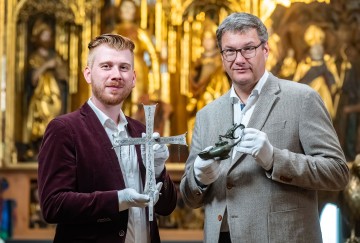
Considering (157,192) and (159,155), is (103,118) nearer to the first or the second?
(159,155)

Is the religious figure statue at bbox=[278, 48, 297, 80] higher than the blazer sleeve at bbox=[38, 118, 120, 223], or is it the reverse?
the religious figure statue at bbox=[278, 48, 297, 80]

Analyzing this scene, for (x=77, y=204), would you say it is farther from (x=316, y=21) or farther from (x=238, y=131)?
(x=316, y=21)

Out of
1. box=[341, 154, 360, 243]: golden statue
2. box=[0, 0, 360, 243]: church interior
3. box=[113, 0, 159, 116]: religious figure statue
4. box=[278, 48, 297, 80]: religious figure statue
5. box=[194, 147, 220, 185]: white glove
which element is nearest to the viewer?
box=[194, 147, 220, 185]: white glove

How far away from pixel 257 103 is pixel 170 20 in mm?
5024

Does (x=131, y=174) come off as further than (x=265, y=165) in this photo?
Yes

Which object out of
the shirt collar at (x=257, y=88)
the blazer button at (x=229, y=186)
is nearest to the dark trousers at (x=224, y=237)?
the blazer button at (x=229, y=186)

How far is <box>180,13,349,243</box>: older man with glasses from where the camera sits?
3525 mm

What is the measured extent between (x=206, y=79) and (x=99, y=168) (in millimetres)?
5134

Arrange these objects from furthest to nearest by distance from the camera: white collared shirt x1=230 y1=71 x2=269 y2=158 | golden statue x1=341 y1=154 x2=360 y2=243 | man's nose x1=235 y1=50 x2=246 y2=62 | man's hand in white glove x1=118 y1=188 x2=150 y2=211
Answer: golden statue x1=341 y1=154 x2=360 y2=243 < white collared shirt x1=230 y1=71 x2=269 y2=158 < man's nose x1=235 y1=50 x2=246 y2=62 < man's hand in white glove x1=118 y1=188 x2=150 y2=211

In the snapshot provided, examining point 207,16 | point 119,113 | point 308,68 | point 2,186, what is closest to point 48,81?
point 2,186

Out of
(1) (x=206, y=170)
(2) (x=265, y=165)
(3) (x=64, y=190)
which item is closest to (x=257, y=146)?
(2) (x=265, y=165)

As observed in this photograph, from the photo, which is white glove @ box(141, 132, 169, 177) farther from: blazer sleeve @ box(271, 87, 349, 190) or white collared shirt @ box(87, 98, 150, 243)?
blazer sleeve @ box(271, 87, 349, 190)

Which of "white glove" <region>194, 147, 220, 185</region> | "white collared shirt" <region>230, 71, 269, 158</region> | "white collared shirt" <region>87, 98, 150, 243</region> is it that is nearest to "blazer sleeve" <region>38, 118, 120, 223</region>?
"white collared shirt" <region>87, 98, 150, 243</region>

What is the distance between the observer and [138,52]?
8664 mm
